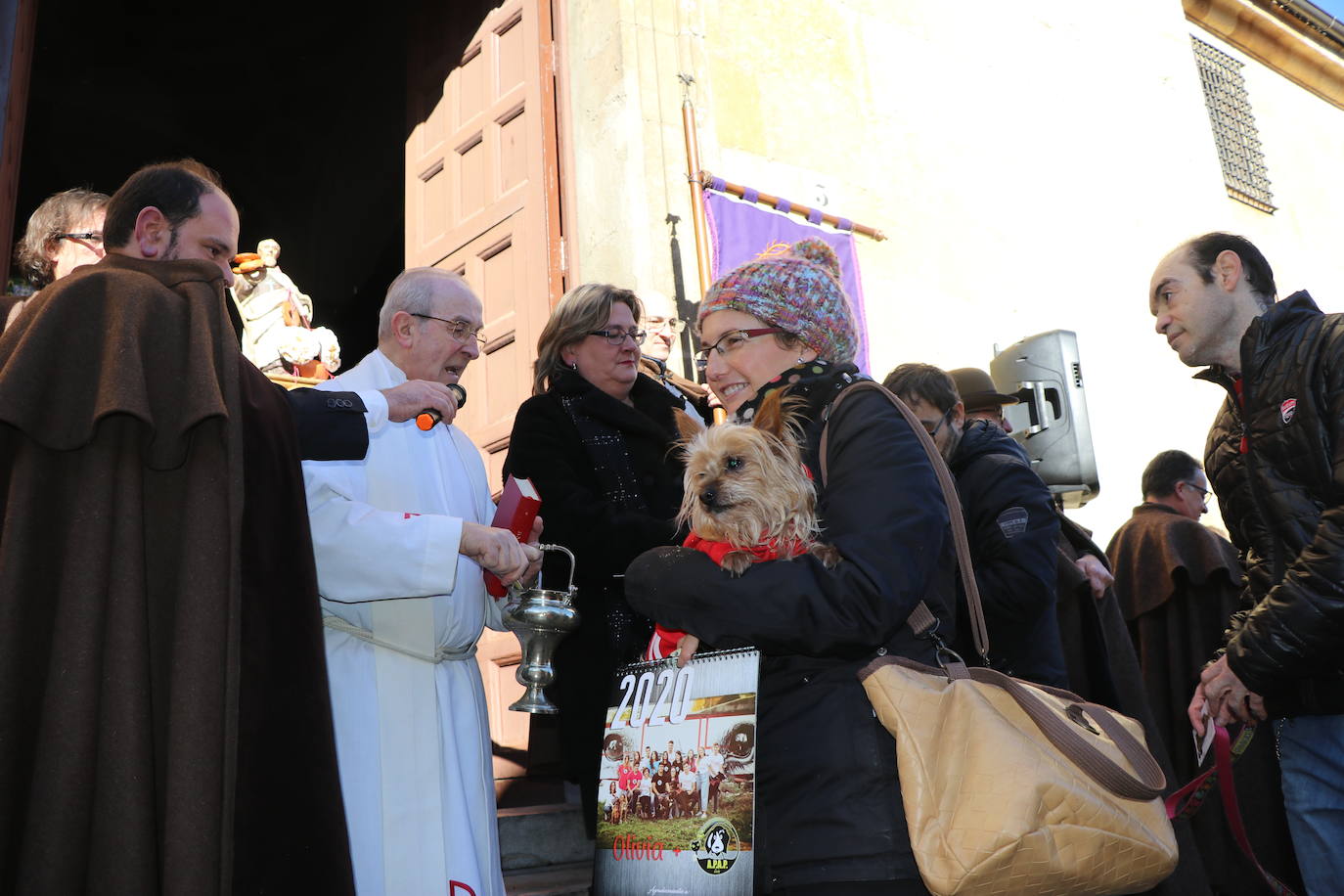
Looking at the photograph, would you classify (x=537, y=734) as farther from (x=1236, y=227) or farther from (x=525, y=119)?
(x=1236, y=227)

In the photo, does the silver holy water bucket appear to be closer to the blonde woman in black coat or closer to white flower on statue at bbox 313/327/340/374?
the blonde woman in black coat

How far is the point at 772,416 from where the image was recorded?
2059mm

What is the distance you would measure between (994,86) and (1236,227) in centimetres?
433

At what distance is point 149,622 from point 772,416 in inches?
46.0

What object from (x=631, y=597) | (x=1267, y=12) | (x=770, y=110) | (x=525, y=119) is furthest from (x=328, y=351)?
(x=1267, y=12)

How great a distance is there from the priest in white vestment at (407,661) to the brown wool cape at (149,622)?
1.09 ft

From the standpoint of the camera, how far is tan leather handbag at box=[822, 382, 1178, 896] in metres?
1.64

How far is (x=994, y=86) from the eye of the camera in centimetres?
892

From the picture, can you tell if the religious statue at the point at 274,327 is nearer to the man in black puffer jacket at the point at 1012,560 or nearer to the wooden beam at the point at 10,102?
the wooden beam at the point at 10,102

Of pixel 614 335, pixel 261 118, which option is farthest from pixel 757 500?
pixel 261 118

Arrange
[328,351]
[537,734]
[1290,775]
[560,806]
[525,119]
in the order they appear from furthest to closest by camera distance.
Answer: [328,351] < [525,119] < [537,734] < [560,806] < [1290,775]

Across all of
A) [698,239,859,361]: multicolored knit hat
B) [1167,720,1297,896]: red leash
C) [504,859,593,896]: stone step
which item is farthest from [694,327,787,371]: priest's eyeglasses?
[504,859,593,896]: stone step

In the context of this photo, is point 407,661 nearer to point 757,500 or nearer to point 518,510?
point 518,510

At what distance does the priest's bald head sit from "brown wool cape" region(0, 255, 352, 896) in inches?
41.7
